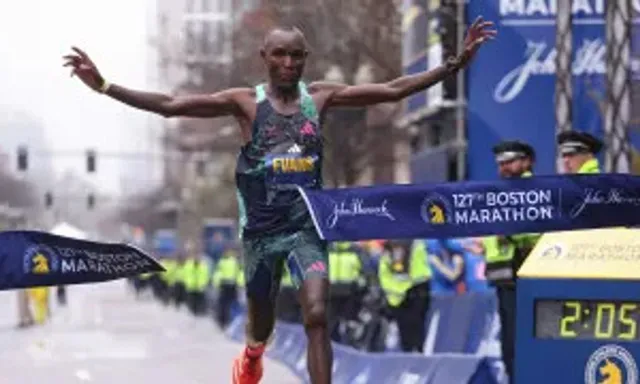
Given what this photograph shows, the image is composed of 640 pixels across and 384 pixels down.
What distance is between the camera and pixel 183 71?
58.9 meters

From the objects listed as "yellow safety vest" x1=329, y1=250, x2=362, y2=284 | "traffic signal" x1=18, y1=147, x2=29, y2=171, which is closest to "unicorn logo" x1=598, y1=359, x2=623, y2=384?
"yellow safety vest" x1=329, y1=250, x2=362, y2=284

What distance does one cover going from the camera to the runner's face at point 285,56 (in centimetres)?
905

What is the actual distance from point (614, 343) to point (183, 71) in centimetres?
4989

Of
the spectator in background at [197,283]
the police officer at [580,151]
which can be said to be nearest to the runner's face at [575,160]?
the police officer at [580,151]

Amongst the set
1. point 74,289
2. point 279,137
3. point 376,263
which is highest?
point 279,137

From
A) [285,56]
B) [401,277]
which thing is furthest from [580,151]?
[401,277]

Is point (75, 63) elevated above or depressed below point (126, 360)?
above

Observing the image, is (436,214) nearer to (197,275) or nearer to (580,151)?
(580,151)

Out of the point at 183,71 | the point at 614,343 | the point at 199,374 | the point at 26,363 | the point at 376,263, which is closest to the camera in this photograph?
the point at 614,343

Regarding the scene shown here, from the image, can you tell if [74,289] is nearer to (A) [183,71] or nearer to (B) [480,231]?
(A) [183,71]

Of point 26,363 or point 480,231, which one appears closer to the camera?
point 480,231

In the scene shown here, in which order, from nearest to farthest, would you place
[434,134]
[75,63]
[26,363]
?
[75,63]
[26,363]
[434,134]

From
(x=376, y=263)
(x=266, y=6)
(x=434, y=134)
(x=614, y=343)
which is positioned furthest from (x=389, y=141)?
(x=614, y=343)

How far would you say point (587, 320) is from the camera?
31.5ft
